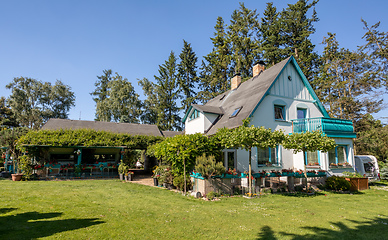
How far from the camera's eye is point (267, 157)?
14.3 m

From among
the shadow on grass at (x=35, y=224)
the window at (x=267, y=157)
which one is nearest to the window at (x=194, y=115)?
the window at (x=267, y=157)

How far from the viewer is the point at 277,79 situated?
15859mm

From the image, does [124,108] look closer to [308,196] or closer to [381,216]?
[308,196]

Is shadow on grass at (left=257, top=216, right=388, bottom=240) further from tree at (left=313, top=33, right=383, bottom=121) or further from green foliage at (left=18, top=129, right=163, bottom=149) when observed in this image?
tree at (left=313, top=33, right=383, bottom=121)

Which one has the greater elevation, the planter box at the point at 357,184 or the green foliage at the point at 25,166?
the green foliage at the point at 25,166

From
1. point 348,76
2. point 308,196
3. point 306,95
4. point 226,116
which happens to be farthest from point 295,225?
point 348,76

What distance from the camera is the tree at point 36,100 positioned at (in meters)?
39.5

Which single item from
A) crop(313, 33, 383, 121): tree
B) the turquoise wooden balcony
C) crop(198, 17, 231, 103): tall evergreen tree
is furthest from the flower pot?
crop(313, 33, 383, 121): tree

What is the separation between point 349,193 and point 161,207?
37.6 ft

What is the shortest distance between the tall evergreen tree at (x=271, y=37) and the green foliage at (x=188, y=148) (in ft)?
81.6

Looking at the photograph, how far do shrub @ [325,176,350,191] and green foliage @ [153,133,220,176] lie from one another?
Result: 7.46 metres

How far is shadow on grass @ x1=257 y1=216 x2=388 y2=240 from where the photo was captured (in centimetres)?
548

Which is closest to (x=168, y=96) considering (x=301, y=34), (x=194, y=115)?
(x=194, y=115)

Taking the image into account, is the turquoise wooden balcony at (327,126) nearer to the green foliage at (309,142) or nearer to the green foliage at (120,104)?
the green foliage at (309,142)
